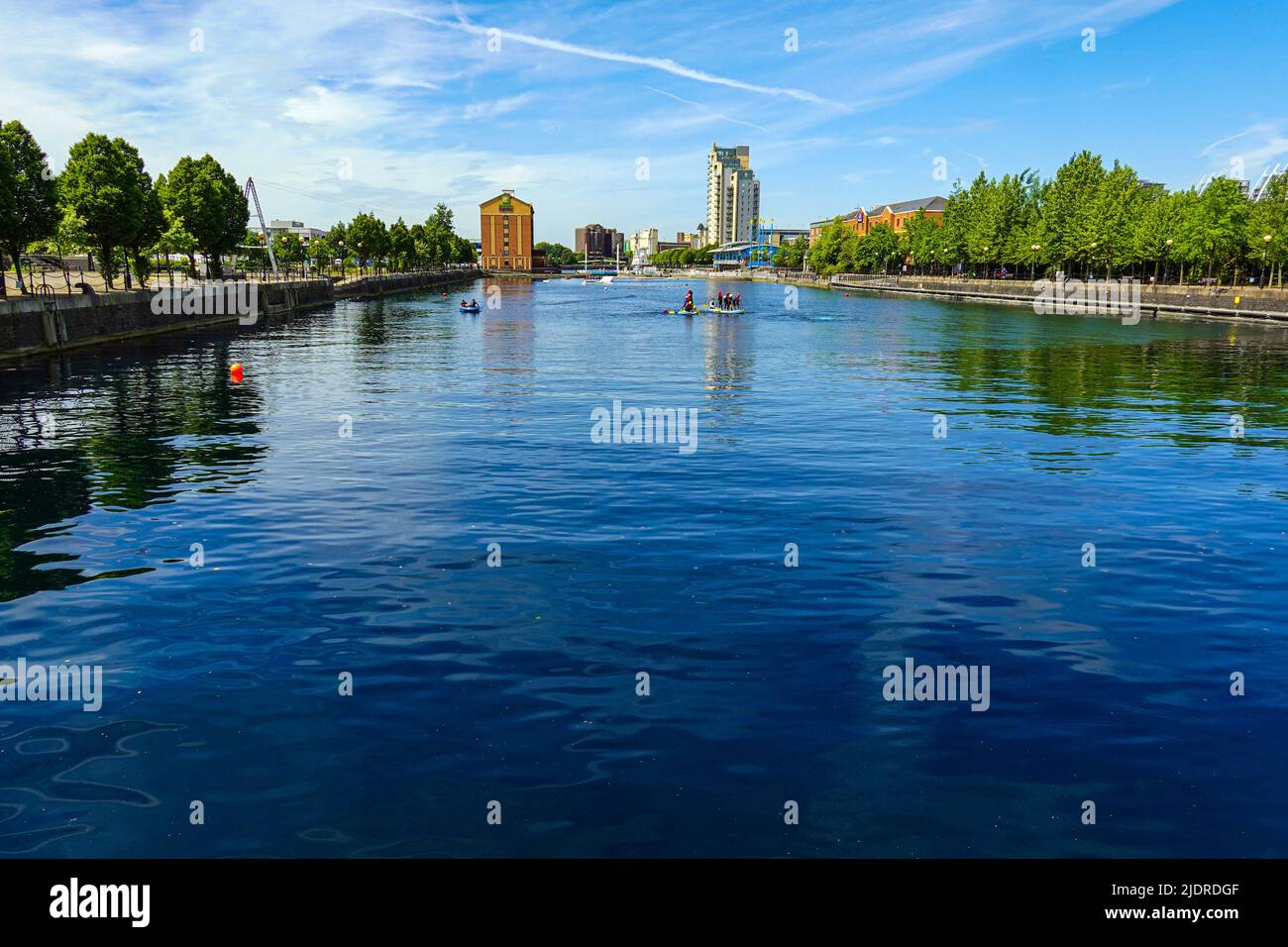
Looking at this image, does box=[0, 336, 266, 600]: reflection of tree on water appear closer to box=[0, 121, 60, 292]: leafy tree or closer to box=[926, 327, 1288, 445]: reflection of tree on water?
box=[0, 121, 60, 292]: leafy tree

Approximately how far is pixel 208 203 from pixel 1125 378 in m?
96.8

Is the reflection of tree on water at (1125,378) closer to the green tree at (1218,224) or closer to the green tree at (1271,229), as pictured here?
the green tree at (1271,229)

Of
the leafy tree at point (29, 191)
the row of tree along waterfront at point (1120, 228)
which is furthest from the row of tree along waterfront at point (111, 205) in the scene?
the row of tree along waterfront at point (1120, 228)

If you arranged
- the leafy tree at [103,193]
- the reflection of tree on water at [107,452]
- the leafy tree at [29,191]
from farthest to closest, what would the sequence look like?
the leafy tree at [103,193], the leafy tree at [29,191], the reflection of tree on water at [107,452]

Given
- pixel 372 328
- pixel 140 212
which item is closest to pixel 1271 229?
pixel 372 328

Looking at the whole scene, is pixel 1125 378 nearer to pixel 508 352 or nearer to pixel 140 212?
pixel 508 352

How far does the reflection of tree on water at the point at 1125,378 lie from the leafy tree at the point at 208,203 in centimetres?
8225

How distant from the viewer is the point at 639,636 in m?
15.2

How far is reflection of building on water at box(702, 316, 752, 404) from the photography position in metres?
49.2

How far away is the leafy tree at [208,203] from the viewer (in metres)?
101

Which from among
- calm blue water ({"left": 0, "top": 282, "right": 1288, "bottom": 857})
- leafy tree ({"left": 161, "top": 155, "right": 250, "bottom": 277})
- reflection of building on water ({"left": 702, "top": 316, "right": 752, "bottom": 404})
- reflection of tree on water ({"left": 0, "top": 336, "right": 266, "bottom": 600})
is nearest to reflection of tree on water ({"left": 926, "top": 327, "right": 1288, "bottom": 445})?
calm blue water ({"left": 0, "top": 282, "right": 1288, "bottom": 857})
